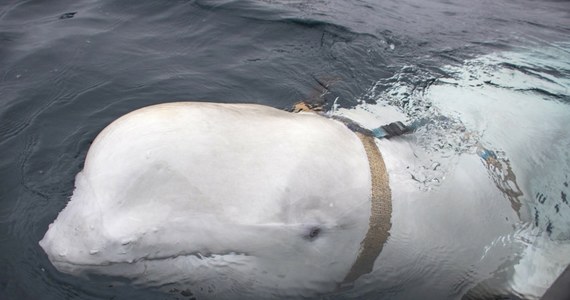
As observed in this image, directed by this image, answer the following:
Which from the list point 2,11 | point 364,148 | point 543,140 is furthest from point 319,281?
point 2,11

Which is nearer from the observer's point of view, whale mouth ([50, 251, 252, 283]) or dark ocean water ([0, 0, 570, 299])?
whale mouth ([50, 251, 252, 283])

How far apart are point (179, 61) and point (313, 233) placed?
160 inches

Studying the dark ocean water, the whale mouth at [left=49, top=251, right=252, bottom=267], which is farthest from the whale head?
the dark ocean water

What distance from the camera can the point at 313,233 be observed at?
8.25 ft

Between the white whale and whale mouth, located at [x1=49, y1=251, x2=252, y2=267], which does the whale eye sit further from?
whale mouth, located at [x1=49, y1=251, x2=252, y2=267]

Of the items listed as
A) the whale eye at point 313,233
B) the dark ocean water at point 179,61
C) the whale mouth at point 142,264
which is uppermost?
the whale eye at point 313,233

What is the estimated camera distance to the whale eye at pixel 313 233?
2.50m

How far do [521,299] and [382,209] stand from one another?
1.03 meters

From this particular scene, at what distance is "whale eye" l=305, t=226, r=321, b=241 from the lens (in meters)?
2.50

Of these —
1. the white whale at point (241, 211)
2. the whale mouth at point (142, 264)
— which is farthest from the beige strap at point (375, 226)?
the whale mouth at point (142, 264)

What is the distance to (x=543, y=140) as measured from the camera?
12.1 ft

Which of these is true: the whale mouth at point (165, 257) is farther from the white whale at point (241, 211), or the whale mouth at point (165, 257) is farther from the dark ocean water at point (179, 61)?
the dark ocean water at point (179, 61)

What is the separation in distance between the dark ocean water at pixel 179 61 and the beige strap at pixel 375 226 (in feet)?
3.60

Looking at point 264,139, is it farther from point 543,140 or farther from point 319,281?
point 543,140
